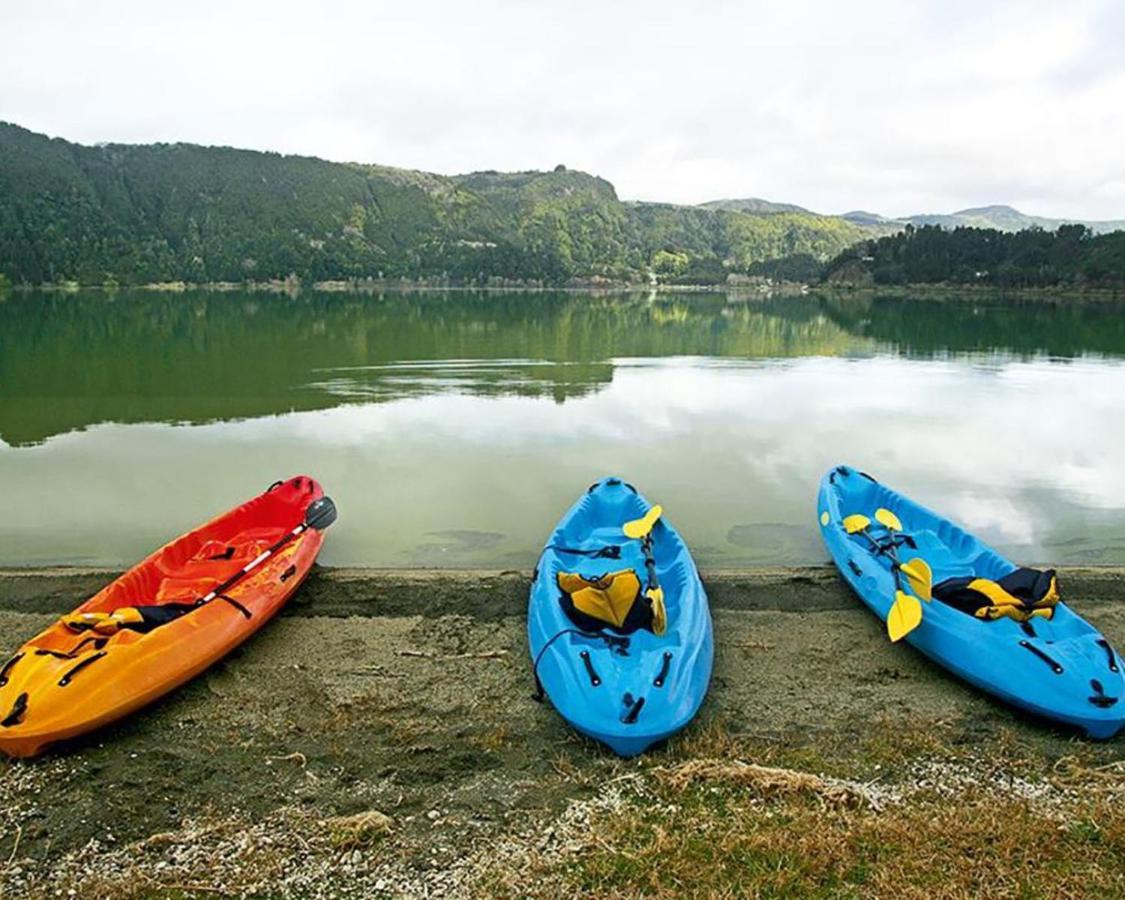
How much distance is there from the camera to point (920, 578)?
293 inches

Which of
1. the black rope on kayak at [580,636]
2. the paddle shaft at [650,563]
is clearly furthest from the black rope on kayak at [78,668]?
the paddle shaft at [650,563]

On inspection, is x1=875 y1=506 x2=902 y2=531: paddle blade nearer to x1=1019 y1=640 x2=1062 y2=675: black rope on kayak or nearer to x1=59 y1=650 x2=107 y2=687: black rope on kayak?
x1=1019 y1=640 x2=1062 y2=675: black rope on kayak

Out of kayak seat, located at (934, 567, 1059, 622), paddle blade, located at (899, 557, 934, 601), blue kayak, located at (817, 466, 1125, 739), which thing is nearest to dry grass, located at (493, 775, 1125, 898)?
blue kayak, located at (817, 466, 1125, 739)

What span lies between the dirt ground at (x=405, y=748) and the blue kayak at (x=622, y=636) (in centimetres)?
26

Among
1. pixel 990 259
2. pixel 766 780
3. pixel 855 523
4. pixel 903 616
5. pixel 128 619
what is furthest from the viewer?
pixel 990 259

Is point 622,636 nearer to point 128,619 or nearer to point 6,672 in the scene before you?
point 128,619

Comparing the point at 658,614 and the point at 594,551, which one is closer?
the point at 658,614

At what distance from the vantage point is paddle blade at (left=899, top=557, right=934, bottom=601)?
7.39m

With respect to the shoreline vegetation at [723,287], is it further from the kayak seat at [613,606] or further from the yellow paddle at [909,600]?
the kayak seat at [613,606]

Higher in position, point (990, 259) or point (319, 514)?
point (990, 259)

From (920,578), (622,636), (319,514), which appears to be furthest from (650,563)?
(319,514)

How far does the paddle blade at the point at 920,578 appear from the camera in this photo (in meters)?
7.39

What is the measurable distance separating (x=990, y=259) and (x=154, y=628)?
454ft

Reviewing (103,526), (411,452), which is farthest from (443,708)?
(411,452)
